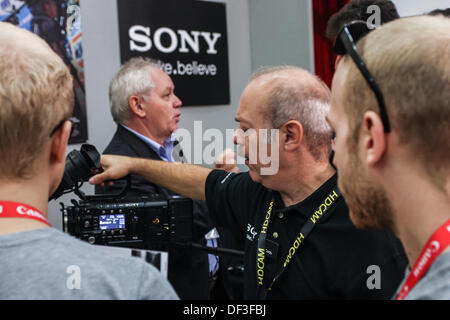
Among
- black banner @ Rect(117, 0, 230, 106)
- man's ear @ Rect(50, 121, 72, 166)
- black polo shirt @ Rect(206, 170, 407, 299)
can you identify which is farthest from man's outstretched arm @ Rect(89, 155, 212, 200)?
black banner @ Rect(117, 0, 230, 106)

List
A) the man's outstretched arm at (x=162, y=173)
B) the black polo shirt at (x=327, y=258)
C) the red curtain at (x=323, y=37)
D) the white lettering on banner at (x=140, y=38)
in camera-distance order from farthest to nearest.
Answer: the red curtain at (x=323, y=37)
the white lettering on banner at (x=140, y=38)
the man's outstretched arm at (x=162, y=173)
the black polo shirt at (x=327, y=258)

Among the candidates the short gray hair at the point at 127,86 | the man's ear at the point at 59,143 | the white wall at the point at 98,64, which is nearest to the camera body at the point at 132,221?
the man's ear at the point at 59,143

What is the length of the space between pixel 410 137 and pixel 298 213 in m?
0.56

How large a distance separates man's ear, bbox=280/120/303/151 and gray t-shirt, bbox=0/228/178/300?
0.62 metres

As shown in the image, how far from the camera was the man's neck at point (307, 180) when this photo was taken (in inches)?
44.8

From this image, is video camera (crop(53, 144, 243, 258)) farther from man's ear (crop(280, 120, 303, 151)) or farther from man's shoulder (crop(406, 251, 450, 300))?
man's shoulder (crop(406, 251, 450, 300))

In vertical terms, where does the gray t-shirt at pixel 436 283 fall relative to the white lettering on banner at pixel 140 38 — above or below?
below

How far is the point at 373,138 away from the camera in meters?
0.61

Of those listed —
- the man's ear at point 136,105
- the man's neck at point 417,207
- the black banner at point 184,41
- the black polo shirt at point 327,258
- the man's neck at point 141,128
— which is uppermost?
the black banner at point 184,41

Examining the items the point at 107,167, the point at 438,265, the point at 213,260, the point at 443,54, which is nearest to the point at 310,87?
the point at 443,54

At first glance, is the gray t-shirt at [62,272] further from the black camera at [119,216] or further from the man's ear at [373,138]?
the black camera at [119,216]

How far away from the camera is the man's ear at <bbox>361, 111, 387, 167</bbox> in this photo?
1.95ft

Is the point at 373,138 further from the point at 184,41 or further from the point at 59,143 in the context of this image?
the point at 184,41

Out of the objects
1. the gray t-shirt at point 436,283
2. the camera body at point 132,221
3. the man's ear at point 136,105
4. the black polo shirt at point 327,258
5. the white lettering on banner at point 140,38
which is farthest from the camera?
the white lettering on banner at point 140,38
